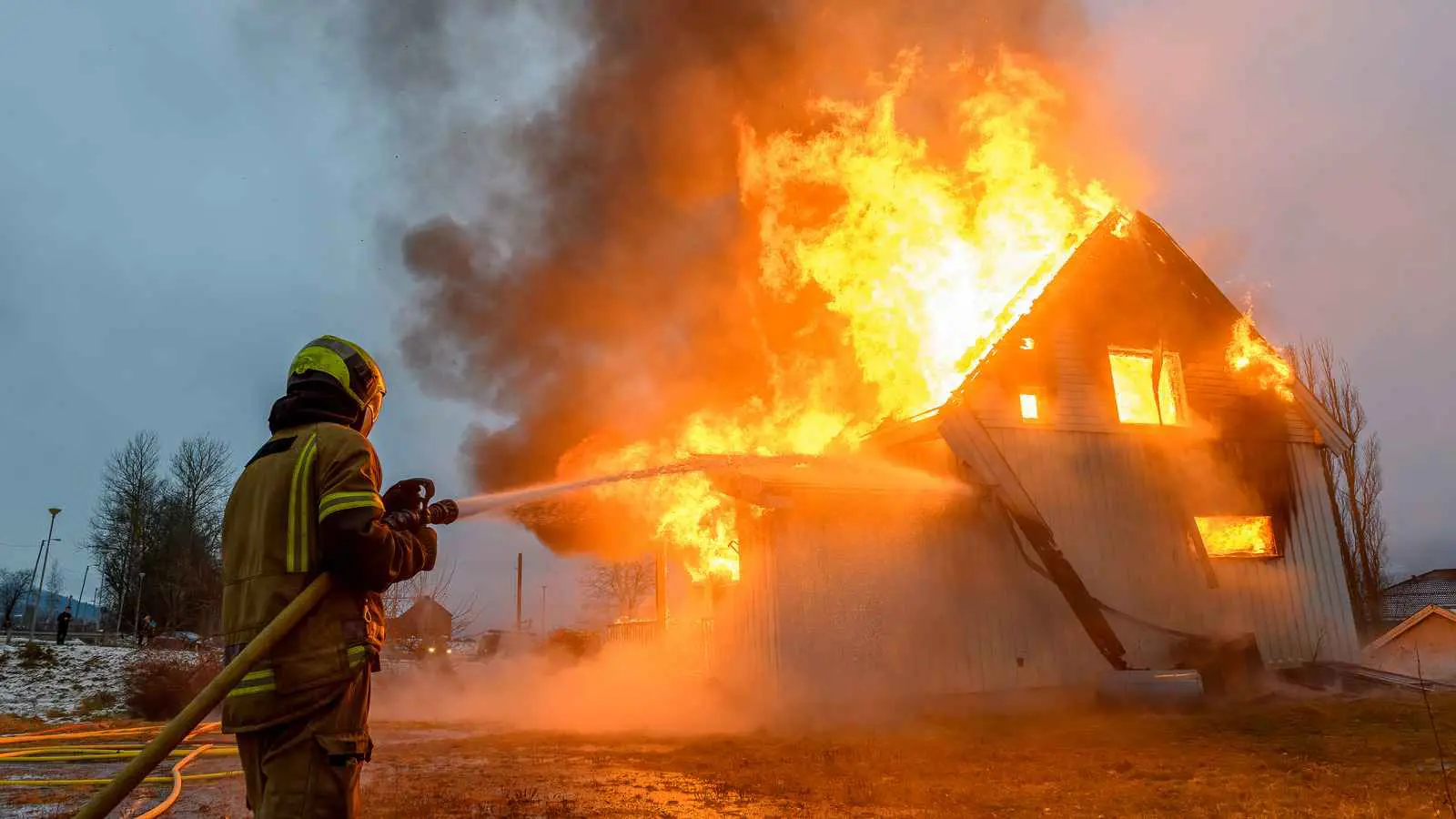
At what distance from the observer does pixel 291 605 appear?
2.70 m

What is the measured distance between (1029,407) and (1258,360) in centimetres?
491

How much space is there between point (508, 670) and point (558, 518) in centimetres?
467

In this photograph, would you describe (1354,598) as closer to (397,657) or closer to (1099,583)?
(1099,583)

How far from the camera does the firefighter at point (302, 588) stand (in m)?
2.65

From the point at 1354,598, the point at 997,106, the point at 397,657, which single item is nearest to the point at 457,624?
the point at 397,657

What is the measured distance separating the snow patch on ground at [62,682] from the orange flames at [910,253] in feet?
42.6

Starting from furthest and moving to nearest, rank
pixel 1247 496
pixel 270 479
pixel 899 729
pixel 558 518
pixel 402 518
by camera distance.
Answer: pixel 558 518 < pixel 1247 496 < pixel 899 729 < pixel 402 518 < pixel 270 479

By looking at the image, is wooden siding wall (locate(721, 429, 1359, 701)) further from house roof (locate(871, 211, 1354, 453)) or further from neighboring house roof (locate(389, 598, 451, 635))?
neighboring house roof (locate(389, 598, 451, 635))

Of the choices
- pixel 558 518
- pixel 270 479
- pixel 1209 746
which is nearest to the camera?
pixel 270 479

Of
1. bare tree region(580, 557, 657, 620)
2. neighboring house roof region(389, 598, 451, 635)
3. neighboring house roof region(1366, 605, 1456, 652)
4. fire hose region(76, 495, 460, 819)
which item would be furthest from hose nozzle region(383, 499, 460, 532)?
bare tree region(580, 557, 657, 620)

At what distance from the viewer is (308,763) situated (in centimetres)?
266

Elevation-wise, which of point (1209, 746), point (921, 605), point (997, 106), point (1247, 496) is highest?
point (997, 106)

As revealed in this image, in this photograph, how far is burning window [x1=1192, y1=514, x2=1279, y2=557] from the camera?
46.1 feet

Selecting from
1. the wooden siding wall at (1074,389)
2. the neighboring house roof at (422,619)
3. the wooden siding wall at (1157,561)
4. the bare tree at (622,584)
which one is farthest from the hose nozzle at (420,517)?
the bare tree at (622,584)
